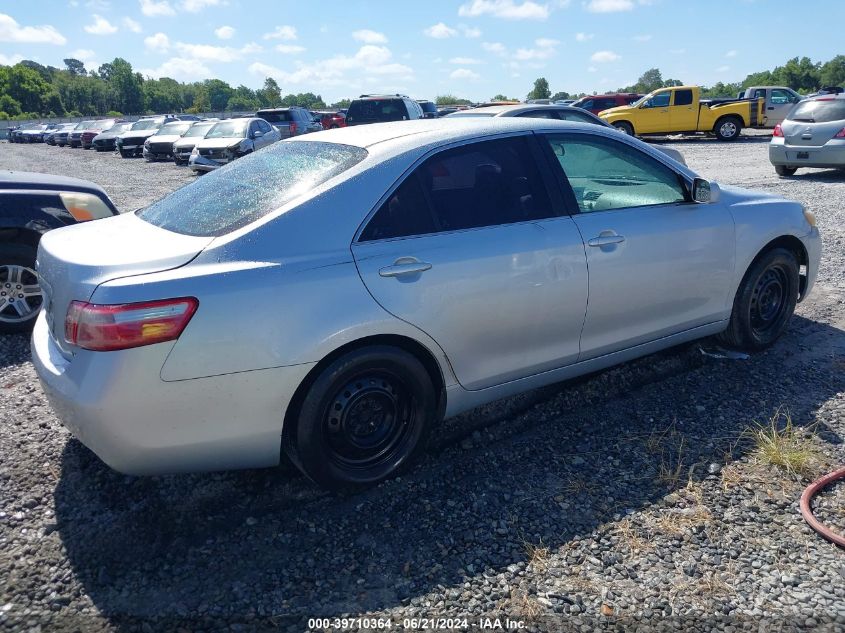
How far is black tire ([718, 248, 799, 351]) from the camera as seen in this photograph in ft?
14.5

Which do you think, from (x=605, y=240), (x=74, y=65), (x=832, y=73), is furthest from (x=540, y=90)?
(x=74, y=65)

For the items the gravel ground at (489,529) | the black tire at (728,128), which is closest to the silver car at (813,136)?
the gravel ground at (489,529)

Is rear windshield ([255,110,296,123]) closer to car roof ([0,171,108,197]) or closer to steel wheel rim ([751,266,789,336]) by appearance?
car roof ([0,171,108,197])

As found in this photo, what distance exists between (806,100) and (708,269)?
38.9 ft

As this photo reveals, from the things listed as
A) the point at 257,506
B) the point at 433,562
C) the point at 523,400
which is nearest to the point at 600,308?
the point at 523,400

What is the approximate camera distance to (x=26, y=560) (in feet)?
8.89

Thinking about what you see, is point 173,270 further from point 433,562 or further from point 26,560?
point 433,562

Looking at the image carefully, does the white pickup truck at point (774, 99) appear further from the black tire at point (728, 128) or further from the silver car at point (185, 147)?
the silver car at point (185, 147)

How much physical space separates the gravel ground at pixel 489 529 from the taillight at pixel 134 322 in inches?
35.6

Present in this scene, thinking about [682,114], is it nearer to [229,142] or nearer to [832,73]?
[229,142]

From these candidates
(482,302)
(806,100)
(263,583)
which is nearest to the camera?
(263,583)

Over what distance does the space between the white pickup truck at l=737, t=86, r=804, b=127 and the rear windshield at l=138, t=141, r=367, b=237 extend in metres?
25.1

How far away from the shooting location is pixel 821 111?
1295 centimetres

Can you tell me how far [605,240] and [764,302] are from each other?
171 centimetres
